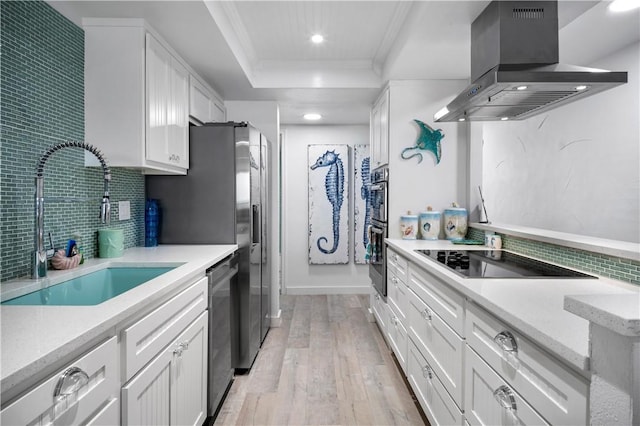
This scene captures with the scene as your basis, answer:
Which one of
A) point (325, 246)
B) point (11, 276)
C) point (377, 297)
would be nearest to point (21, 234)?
point (11, 276)

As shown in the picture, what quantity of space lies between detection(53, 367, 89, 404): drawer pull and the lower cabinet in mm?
265

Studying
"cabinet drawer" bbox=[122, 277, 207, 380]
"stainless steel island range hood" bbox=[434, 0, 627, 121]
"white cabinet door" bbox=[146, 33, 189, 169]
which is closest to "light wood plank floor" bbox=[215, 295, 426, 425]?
"cabinet drawer" bbox=[122, 277, 207, 380]

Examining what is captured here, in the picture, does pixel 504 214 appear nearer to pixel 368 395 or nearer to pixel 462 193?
pixel 462 193

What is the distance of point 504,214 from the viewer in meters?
4.68

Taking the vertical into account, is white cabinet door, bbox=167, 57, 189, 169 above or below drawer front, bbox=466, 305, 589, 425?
above

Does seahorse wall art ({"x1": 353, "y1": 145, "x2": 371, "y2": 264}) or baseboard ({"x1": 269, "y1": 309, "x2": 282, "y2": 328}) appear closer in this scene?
baseboard ({"x1": 269, "y1": 309, "x2": 282, "y2": 328})

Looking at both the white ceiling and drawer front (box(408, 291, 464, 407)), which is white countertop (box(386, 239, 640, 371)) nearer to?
drawer front (box(408, 291, 464, 407))

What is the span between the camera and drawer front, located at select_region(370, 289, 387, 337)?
326cm

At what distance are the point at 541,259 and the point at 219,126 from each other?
2164 millimetres

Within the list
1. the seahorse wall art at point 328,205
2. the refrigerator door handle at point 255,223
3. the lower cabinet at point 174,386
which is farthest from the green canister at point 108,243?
the seahorse wall art at point 328,205

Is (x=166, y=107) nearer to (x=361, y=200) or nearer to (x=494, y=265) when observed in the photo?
(x=494, y=265)

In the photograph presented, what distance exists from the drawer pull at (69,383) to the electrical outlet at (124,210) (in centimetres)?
155

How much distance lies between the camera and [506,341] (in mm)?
1162

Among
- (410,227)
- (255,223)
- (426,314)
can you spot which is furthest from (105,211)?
(410,227)
